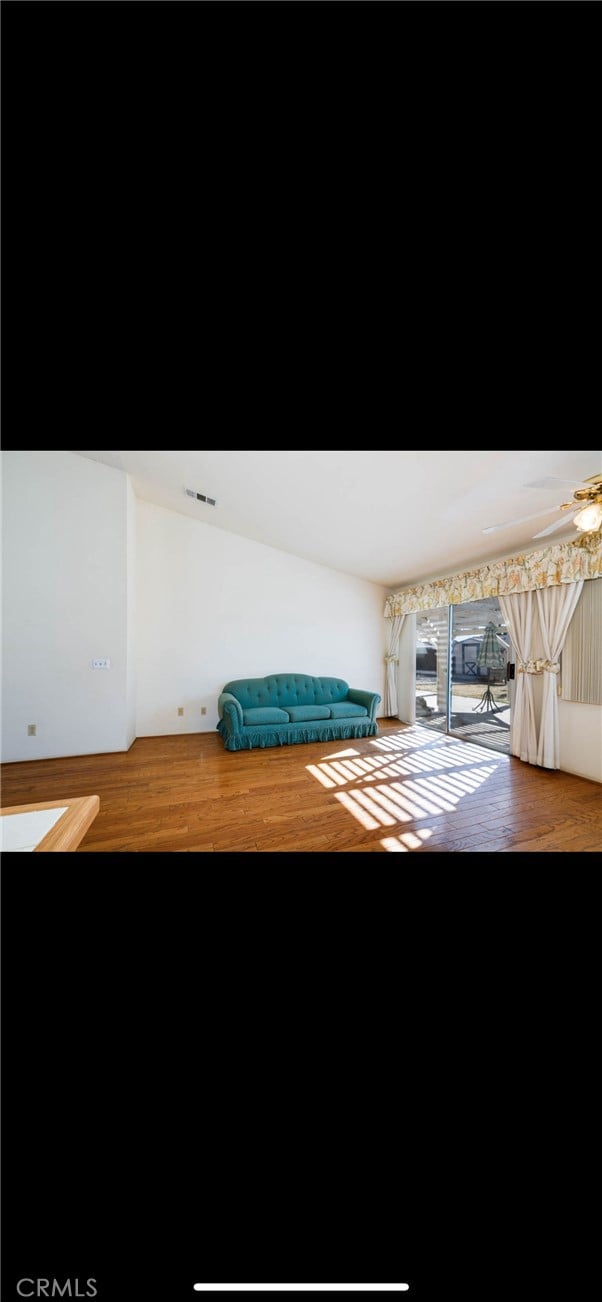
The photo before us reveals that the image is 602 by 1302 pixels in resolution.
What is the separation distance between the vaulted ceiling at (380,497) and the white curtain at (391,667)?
1017mm

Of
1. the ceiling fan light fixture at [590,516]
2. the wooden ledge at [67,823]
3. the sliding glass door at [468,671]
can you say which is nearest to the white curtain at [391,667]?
the sliding glass door at [468,671]

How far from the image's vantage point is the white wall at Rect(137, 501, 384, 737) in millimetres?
4734

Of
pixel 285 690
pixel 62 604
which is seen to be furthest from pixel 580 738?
pixel 62 604

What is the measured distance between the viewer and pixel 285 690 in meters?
5.11

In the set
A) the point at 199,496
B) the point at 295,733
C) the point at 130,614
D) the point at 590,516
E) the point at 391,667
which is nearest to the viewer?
the point at 590,516

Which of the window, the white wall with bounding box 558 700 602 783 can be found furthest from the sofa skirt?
the window

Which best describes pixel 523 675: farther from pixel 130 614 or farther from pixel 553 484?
pixel 130 614

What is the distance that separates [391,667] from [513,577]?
2360 mm

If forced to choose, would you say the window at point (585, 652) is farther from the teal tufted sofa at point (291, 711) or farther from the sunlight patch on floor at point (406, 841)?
the sunlight patch on floor at point (406, 841)

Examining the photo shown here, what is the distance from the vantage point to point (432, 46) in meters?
0.67

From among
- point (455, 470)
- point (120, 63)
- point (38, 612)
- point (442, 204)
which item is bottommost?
Answer: point (38, 612)
